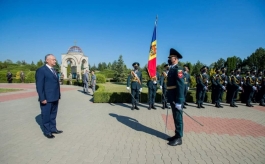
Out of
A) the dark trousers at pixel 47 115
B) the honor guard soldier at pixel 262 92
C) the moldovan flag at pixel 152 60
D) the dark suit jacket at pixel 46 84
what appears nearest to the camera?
the dark suit jacket at pixel 46 84

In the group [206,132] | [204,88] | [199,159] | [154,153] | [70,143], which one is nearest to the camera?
[199,159]

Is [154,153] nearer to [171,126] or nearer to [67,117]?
[171,126]

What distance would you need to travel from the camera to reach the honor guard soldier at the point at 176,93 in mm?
4027

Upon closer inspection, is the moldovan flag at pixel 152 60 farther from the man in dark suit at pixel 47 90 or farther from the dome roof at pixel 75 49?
the dome roof at pixel 75 49

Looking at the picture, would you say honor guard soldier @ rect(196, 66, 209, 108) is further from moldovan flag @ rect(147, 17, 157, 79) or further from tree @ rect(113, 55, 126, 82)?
tree @ rect(113, 55, 126, 82)

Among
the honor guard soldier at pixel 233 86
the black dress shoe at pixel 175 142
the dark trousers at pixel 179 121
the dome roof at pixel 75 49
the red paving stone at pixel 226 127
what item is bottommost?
the red paving stone at pixel 226 127

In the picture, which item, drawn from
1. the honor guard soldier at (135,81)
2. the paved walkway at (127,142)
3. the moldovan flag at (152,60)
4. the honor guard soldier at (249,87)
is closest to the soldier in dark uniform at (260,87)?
the honor guard soldier at (249,87)

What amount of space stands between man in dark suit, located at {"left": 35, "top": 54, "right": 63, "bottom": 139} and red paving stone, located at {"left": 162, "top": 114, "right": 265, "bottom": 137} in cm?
397

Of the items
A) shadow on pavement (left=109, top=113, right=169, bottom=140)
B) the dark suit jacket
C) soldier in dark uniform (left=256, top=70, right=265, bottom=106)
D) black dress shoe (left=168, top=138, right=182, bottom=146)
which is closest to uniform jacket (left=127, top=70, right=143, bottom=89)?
shadow on pavement (left=109, top=113, right=169, bottom=140)

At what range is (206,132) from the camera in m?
5.13

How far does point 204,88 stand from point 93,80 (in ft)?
32.4

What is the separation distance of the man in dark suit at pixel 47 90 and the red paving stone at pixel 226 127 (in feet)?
13.0

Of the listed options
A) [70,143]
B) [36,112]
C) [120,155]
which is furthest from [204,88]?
[36,112]

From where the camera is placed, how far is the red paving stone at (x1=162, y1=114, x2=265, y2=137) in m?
5.21
